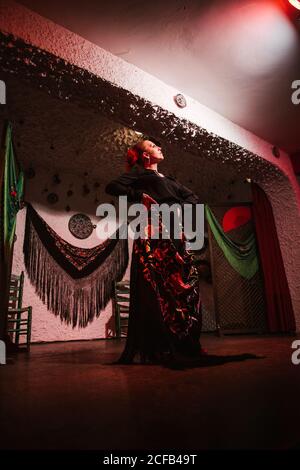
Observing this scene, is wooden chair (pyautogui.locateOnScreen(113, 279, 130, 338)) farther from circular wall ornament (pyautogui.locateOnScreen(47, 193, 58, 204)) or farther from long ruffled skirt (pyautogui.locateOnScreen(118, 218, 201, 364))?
long ruffled skirt (pyautogui.locateOnScreen(118, 218, 201, 364))

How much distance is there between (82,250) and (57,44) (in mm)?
3104

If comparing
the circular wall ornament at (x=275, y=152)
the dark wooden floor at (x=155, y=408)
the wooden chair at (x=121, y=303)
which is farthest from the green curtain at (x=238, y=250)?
the dark wooden floor at (x=155, y=408)

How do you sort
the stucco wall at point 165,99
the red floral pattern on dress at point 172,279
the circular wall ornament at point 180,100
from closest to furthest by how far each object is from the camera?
1. the stucco wall at point 165,99
2. the red floral pattern on dress at point 172,279
3. the circular wall ornament at point 180,100

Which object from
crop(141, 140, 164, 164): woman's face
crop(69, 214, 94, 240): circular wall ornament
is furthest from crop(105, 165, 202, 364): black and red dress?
crop(69, 214, 94, 240): circular wall ornament

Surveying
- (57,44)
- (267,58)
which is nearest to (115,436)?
(57,44)

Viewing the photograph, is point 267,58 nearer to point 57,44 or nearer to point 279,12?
point 279,12

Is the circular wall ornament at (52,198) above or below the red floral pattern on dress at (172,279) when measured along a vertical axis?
above

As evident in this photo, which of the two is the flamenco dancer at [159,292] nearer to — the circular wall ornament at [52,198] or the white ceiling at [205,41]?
the white ceiling at [205,41]

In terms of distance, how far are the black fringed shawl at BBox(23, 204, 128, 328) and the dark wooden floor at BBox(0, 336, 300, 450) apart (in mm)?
2659

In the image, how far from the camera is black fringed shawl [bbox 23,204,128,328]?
4387 mm

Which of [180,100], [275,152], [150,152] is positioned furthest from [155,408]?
[275,152]

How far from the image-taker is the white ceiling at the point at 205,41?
203 cm

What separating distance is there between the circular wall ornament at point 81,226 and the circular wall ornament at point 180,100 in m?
2.82

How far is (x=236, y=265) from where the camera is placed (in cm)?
443
